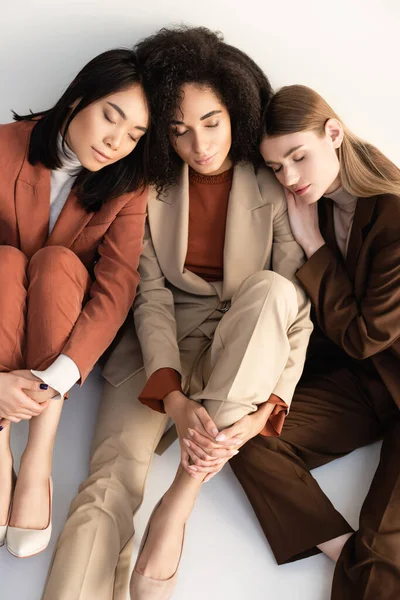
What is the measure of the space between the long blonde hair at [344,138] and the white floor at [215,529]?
2.23 feet

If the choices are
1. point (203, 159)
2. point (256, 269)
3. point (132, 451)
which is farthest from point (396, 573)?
point (203, 159)

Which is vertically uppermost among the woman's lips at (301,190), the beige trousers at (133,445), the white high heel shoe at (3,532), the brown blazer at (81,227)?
the woman's lips at (301,190)

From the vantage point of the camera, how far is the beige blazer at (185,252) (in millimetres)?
1847

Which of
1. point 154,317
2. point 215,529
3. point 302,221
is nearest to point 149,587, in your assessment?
point 215,529

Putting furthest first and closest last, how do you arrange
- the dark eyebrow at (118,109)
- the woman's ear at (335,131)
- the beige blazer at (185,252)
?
the beige blazer at (185,252) → the woman's ear at (335,131) → the dark eyebrow at (118,109)

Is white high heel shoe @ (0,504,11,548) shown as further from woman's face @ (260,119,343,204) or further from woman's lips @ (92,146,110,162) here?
woman's face @ (260,119,343,204)

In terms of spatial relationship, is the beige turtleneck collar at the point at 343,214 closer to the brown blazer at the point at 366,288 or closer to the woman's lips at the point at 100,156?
the brown blazer at the point at 366,288

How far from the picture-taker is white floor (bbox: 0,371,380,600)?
1623 millimetres

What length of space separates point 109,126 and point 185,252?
0.38m

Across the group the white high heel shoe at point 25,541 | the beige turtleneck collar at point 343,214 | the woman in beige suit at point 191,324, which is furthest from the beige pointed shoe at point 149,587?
the beige turtleneck collar at point 343,214

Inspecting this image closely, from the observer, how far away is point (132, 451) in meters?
1.73

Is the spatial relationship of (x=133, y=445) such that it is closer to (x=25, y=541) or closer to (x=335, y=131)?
(x=25, y=541)

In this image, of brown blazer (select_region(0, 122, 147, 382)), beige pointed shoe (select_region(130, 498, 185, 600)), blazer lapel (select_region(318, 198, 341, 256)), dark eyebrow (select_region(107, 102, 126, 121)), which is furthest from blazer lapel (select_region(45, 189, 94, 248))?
beige pointed shoe (select_region(130, 498, 185, 600))

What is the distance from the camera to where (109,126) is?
1654 mm
